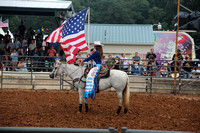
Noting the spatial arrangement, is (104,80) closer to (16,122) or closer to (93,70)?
(93,70)

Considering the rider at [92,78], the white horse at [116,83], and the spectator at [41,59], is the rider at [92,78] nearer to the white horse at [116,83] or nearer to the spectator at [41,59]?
the white horse at [116,83]

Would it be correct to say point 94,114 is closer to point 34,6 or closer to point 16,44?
point 16,44

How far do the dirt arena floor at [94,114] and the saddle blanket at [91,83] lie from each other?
0.65 meters

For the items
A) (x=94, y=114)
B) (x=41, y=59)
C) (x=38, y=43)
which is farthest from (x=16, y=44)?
(x=94, y=114)

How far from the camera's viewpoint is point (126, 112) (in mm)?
8328

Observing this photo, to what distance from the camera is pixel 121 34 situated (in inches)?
1058

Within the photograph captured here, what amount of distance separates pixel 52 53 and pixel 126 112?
8534 millimetres

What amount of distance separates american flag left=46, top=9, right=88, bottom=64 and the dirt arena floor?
6.81ft

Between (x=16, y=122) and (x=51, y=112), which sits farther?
(x=51, y=112)

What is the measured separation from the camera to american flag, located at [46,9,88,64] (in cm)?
987

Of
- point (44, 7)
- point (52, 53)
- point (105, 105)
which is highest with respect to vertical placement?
point (44, 7)

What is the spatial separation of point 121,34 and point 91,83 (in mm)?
19361

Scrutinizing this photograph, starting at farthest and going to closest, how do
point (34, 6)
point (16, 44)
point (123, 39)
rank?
point (123, 39) → point (16, 44) → point (34, 6)

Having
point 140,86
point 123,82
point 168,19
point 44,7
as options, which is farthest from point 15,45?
point 168,19
